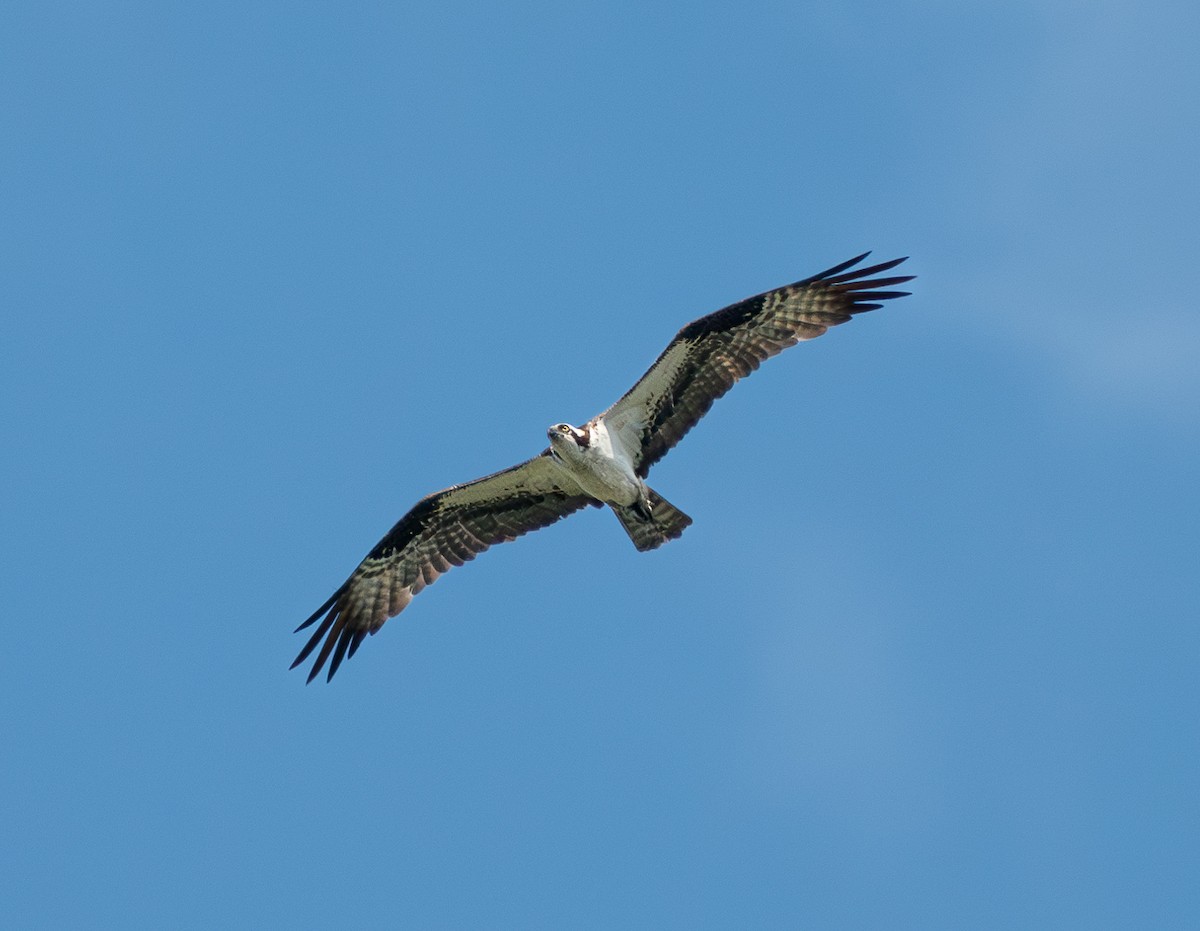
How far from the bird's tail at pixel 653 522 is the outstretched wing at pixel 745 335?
102 centimetres

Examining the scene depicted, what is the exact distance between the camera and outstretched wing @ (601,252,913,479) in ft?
63.3

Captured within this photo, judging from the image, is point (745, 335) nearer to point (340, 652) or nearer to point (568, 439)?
point (568, 439)

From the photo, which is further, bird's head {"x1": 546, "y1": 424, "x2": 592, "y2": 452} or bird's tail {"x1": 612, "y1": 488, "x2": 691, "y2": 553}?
bird's tail {"x1": 612, "y1": 488, "x2": 691, "y2": 553}

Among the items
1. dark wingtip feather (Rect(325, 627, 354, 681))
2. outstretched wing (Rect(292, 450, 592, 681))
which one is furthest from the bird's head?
dark wingtip feather (Rect(325, 627, 354, 681))

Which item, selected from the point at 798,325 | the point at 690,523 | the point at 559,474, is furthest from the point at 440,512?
the point at 798,325

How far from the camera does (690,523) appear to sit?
19.6m

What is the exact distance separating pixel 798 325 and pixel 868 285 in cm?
90

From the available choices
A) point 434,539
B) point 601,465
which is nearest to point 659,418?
point 601,465

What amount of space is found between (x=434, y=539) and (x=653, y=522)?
9.71 feet

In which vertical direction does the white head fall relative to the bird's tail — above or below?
above

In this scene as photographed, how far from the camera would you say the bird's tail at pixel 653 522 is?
64.2 feet

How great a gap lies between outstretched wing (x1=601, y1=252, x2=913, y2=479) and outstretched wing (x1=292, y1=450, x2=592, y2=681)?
145 centimetres

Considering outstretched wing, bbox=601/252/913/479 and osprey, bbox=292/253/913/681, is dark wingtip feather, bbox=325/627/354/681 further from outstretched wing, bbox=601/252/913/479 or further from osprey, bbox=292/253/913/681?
outstretched wing, bbox=601/252/913/479

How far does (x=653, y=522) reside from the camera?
19.7 metres
